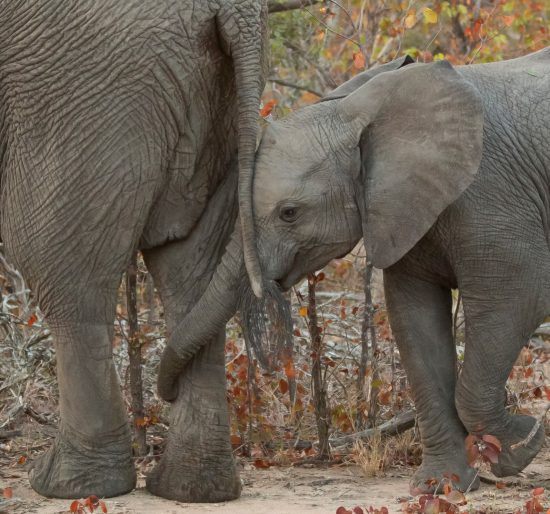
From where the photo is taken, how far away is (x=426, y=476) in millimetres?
4949

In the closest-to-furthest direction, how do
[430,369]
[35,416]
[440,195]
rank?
[440,195] → [430,369] → [35,416]

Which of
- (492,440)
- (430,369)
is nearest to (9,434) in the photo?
(430,369)

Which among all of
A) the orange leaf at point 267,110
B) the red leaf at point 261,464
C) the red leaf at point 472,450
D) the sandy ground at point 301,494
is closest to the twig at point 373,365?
the sandy ground at point 301,494

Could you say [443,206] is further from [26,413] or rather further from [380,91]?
[26,413]

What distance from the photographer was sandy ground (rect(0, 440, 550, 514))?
185 inches

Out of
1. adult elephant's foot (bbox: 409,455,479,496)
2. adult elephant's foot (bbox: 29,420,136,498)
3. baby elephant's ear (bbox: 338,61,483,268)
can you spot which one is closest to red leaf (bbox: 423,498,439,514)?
adult elephant's foot (bbox: 409,455,479,496)

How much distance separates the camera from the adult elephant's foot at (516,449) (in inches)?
188

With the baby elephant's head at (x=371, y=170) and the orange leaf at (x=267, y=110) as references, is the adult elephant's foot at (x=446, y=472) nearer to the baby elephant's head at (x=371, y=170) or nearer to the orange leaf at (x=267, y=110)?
the baby elephant's head at (x=371, y=170)

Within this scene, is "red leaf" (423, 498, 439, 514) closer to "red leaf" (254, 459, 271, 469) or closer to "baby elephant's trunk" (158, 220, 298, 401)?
"baby elephant's trunk" (158, 220, 298, 401)

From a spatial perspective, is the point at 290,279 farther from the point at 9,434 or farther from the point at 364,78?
the point at 9,434

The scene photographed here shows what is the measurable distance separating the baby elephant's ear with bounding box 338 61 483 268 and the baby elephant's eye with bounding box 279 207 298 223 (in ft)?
0.83

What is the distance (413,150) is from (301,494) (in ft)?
4.61

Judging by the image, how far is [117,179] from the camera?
14.6ft

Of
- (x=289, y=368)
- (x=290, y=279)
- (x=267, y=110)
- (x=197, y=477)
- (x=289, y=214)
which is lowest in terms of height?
(x=197, y=477)
